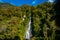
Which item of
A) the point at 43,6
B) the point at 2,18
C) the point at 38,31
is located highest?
the point at 43,6

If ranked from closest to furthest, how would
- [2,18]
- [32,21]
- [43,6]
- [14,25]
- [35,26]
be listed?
[14,25] < [2,18] < [35,26] < [32,21] < [43,6]

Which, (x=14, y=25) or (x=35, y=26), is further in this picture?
(x=35, y=26)

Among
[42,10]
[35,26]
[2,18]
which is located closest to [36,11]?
[42,10]

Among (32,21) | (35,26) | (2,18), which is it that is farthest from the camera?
(32,21)

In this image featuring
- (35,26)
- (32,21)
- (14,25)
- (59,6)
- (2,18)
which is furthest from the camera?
(32,21)

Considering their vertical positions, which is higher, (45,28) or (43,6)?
(43,6)

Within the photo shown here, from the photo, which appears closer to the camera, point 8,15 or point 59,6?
point 59,6

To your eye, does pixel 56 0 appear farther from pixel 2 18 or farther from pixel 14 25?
pixel 2 18

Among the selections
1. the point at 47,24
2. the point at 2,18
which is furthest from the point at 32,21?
the point at 2,18

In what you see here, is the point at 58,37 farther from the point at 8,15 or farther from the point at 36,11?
the point at 36,11
